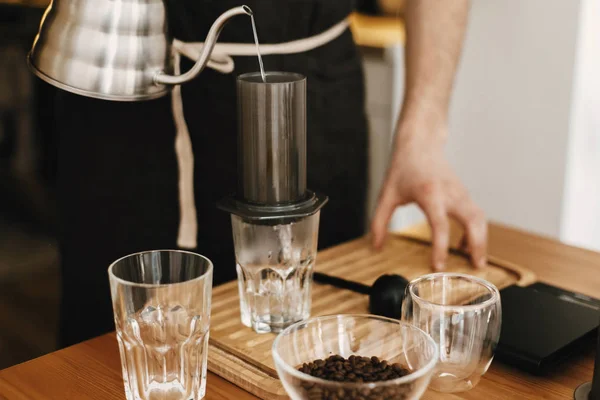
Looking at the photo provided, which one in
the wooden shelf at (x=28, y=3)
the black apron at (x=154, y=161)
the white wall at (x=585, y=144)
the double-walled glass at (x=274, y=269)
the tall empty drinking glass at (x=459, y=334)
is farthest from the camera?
the wooden shelf at (x=28, y=3)

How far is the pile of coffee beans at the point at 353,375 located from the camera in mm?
577

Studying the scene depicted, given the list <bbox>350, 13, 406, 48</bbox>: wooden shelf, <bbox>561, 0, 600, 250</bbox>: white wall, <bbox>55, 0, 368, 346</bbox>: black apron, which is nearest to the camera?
<bbox>55, 0, 368, 346</bbox>: black apron

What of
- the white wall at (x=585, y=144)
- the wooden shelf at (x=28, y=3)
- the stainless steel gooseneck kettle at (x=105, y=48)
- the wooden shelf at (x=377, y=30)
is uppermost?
the stainless steel gooseneck kettle at (x=105, y=48)

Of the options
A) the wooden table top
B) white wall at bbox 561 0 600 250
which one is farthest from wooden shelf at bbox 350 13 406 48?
the wooden table top

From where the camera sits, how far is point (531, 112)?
2086 millimetres

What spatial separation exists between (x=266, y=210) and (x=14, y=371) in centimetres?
29

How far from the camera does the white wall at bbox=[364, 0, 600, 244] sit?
199 centimetres

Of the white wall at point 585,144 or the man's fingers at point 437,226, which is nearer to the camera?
the man's fingers at point 437,226

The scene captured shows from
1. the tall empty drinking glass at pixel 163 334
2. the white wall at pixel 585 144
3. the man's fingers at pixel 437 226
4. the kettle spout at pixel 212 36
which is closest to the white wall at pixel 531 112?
the white wall at pixel 585 144

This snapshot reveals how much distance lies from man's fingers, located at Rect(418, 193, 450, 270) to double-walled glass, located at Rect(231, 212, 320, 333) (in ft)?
0.75

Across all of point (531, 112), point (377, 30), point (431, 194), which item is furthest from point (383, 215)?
point (377, 30)

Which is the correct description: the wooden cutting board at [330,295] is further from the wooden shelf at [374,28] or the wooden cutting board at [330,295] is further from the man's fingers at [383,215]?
the wooden shelf at [374,28]

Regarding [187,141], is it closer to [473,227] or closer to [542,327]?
[473,227]

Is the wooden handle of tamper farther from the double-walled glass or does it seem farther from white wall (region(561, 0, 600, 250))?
white wall (region(561, 0, 600, 250))
